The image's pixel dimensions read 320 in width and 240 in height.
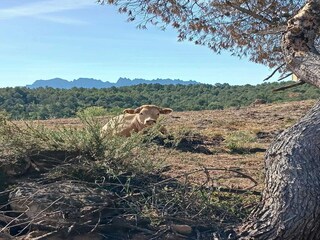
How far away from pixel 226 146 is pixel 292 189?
15.9 feet

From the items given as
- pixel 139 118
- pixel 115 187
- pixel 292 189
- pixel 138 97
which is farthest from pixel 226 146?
pixel 138 97

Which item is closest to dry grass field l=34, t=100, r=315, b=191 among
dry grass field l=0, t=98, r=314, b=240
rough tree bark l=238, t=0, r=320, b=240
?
dry grass field l=0, t=98, r=314, b=240

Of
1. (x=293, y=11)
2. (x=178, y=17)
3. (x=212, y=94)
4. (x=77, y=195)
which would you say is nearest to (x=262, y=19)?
(x=293, y=11)

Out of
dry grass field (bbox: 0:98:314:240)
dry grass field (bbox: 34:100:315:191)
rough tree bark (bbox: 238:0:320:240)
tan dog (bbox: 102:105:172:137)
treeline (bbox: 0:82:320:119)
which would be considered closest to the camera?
rough tree bark (bbox: 238:0:320:240)

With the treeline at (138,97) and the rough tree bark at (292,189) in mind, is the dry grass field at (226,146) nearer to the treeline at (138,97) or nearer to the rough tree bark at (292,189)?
the rough tree bark at (292,189)

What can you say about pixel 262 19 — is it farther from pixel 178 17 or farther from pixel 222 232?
pixel 222 232

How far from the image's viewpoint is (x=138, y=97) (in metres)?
24.1

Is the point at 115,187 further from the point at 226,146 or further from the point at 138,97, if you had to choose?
the point at 138,97

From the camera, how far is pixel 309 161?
4359 mm

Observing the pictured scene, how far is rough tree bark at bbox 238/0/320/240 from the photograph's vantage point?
13.7 ft

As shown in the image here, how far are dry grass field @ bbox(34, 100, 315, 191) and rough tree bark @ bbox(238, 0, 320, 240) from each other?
639 millimetres

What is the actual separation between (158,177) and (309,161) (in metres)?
1.86

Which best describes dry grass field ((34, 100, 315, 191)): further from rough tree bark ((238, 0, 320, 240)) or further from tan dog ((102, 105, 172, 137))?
rough tree bark ((238, 0, 320, 240))

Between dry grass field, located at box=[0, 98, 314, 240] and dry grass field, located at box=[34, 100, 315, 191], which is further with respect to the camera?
dry grass field, located at box=[34, 100, 315, 191]
